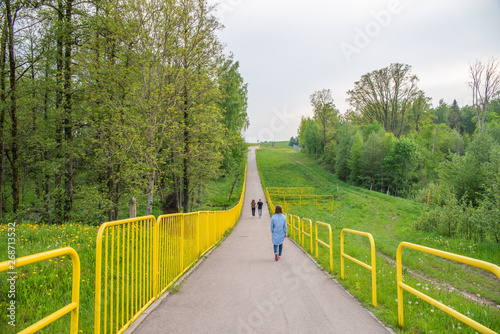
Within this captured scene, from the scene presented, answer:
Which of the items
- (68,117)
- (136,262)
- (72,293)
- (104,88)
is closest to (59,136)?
(68,117)

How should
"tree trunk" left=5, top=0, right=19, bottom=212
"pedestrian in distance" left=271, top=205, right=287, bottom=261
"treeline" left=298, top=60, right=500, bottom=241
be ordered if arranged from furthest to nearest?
"treeline" left=298, top=60, right=500, bottom=241 < "tree trunk" left=5, top=0, right=19, bottom=212 < "pedestrian in distance" left=271, top=205, right=287, bottom=261

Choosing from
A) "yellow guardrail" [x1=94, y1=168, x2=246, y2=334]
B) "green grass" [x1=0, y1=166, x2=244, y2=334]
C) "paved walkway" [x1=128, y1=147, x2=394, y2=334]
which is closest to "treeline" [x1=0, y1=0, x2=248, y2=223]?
"green grass" [x1=0, y1=166, x2=244, y2=334]

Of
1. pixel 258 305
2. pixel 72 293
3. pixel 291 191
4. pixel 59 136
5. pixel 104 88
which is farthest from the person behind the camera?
pixel 291 191

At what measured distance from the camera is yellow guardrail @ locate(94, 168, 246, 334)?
10.7 feet

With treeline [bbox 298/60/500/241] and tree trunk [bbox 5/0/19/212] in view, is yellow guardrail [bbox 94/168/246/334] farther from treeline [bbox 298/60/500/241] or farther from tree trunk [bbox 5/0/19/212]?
treeline [bbox 298/60/500/241]

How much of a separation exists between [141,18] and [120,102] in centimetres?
335

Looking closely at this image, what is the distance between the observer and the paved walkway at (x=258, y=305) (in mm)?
3678

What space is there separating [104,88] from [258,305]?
10.6 metres

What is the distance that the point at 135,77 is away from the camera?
37.3 ft

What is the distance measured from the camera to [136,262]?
395 cm

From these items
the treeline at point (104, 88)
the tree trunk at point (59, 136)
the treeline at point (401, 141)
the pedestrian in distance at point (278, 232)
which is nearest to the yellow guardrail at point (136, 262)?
the pedestrian in distance at point (278, 232)

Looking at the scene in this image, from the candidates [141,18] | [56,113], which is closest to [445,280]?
[141,18]

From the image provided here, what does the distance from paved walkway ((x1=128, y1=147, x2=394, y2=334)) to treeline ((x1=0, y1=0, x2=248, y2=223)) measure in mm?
6195

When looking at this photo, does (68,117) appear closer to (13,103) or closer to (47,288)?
(13,103)
